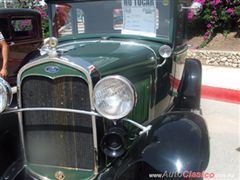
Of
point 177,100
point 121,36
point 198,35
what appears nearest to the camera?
point 121,36

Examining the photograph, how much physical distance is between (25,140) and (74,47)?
3.28 feet

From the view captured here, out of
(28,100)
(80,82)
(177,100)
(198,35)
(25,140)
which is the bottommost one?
(198,35)

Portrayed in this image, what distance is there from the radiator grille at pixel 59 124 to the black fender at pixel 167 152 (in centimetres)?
28

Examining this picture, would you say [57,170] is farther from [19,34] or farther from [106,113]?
[19,34]

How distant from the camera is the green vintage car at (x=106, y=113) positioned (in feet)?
7.65

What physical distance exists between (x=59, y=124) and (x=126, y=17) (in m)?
1.52

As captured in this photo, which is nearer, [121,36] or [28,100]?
[28,100]

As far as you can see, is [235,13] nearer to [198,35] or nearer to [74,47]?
[198,35]

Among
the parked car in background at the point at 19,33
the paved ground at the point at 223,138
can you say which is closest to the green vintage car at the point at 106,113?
the paved ground at the point at 223,138

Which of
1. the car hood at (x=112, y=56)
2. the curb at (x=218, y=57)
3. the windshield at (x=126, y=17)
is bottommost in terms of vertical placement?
the curb at (x=218, y=57)

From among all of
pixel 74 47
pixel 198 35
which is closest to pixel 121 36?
pixel 74 47

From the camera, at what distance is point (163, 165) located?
7.38 feet

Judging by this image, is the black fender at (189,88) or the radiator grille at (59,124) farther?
the black fender at (189,88)

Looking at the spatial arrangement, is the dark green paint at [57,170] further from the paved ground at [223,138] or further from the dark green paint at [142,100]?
the paved ground at [223,138]
